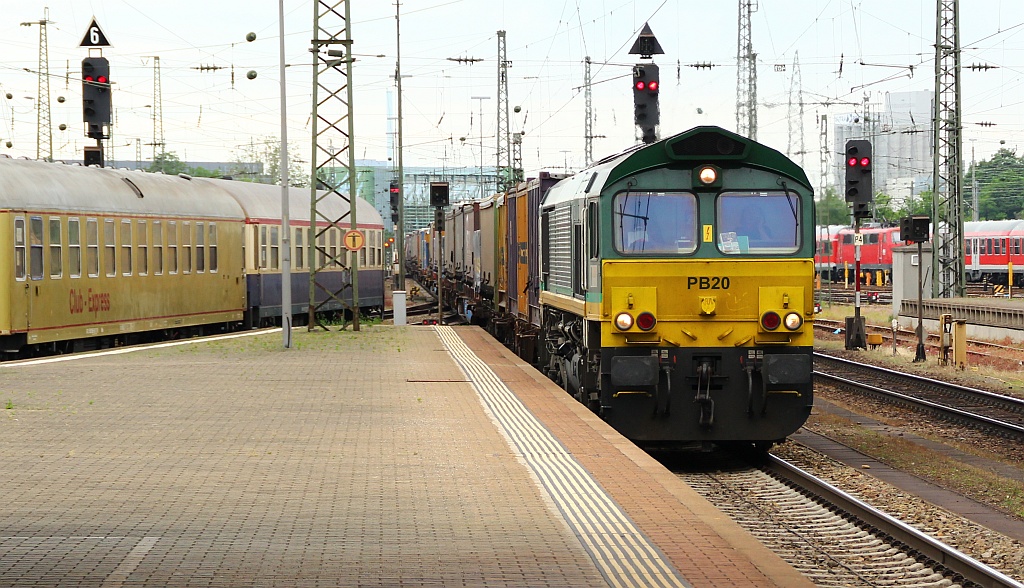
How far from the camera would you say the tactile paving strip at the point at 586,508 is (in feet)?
24.0

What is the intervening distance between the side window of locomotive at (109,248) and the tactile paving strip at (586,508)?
13.0 m

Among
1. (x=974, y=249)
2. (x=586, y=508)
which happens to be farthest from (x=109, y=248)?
(x=974, y=249)

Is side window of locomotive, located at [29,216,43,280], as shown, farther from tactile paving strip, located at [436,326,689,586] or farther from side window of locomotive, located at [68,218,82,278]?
tactile paving strip, located at [436,326,689,586]

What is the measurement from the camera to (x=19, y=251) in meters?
22.5

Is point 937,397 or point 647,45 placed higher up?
point 647,45

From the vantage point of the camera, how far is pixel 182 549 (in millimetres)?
7746

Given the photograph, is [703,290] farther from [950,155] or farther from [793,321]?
[950,155]

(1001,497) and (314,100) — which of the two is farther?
(314,100)

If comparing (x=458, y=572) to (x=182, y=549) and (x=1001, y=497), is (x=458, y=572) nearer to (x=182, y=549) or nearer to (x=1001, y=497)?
(x=182, y=549)

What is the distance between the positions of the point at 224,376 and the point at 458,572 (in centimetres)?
1297

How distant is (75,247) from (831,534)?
18.3m

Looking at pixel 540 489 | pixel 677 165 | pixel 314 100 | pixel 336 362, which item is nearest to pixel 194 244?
pixel 314 100

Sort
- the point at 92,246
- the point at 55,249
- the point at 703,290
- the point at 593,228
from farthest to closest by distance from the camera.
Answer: the point at 92,246 < the point at 55,249 < the point at 593,228 < the point at 703,290

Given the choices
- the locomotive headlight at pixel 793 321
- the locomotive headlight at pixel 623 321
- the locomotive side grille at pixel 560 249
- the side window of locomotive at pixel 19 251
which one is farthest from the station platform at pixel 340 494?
the side window of locomotive at pixel 19 251
